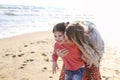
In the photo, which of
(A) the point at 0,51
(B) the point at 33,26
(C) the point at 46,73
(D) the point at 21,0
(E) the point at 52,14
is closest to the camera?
(C) the point at 46,73

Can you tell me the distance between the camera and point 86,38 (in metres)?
3.86

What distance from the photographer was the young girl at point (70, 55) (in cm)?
407

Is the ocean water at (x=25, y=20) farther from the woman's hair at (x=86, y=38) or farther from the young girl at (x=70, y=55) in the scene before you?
the woman's hair at (x=86, y=38)

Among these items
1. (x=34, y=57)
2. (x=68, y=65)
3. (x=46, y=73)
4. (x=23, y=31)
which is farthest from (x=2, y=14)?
(x=68, y=65)

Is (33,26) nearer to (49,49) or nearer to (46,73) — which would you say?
(49,49)

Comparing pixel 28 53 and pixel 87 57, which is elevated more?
pixel 87 57

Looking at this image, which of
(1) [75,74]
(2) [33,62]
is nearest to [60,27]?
(1) [75,74]

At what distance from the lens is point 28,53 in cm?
868

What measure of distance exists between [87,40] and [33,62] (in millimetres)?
4084

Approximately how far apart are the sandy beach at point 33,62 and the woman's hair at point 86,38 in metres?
2.65

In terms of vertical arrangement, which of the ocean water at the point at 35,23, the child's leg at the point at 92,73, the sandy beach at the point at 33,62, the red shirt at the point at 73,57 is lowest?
the ocean water at the point at 35,23

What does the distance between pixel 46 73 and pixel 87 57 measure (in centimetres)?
308

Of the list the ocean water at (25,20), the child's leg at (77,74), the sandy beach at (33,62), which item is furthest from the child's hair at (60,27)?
the ocean water at (25,20)

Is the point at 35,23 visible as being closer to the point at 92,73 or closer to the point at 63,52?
the point at 92,73
